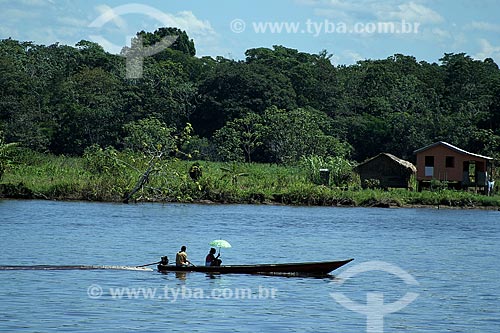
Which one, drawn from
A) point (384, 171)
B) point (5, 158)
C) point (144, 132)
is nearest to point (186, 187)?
point (5, 158)

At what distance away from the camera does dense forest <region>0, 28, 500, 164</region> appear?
7012cm

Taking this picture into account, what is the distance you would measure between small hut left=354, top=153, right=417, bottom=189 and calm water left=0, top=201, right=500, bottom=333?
799cm

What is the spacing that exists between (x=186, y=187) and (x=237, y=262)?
759 inches

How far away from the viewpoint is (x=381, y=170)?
59.6 meters

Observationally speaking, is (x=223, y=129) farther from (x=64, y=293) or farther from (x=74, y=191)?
(x=64, y=293)

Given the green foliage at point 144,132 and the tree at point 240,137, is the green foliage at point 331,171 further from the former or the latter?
the tree at point 240,137

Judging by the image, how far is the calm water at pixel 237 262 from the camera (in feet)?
70.7

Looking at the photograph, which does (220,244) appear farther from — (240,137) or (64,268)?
(240,137)

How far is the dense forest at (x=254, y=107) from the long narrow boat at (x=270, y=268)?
41822 mm

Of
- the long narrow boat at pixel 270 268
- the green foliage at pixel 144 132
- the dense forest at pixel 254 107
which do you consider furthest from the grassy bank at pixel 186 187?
the long narrow boat at pixel 270 268

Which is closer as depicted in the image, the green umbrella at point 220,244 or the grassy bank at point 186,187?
the green umbrella at point 220,244

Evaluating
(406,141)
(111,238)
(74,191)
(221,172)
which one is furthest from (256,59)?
(111,238)

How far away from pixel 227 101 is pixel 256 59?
1950 cm

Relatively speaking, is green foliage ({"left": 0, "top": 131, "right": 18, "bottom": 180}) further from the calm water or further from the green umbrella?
the green umbrella
